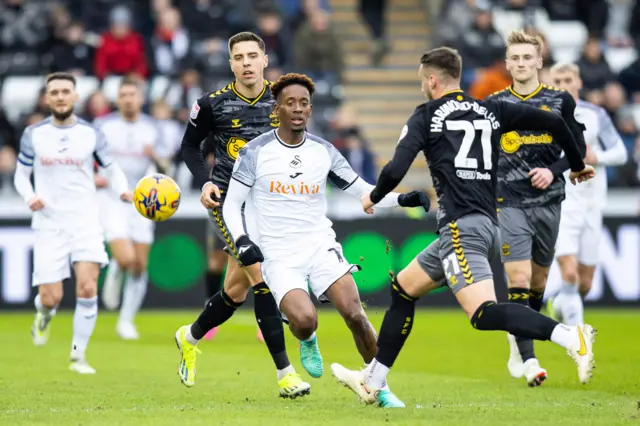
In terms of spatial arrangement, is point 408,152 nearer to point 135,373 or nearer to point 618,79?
point 135,373

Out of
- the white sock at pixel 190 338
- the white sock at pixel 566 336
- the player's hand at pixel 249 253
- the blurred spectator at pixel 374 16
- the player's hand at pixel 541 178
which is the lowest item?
the white sock at pixel 190 338

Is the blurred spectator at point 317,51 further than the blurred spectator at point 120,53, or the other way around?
the blurred spectator at point 317,51

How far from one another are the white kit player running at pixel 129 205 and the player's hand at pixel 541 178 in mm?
5913

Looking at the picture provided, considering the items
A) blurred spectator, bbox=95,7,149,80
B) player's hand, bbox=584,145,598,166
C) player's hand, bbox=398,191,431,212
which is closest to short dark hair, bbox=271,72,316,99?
player's hand, bbox=398,191,431,212

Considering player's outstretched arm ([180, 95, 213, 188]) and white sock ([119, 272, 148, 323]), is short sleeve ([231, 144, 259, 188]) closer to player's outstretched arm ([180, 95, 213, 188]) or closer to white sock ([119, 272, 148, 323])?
player's outstretched arm ([180, 95, 213, 188])

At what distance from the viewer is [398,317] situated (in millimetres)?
8281

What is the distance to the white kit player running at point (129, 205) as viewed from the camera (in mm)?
14320

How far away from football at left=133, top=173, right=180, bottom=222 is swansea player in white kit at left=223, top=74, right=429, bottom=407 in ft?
3.64

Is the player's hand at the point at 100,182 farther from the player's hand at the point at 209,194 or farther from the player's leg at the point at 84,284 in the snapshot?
the player's hand at the point at 209,194

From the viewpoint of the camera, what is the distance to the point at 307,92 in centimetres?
873

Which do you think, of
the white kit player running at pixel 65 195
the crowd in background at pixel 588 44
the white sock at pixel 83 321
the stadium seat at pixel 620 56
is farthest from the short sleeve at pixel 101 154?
the stadium seat at pixel 620 56

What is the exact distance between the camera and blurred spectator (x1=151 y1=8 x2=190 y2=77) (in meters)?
20.7

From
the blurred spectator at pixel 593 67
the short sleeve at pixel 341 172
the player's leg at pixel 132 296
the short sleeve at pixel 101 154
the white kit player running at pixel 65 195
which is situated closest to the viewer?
the short sleeve at pixel 341 172

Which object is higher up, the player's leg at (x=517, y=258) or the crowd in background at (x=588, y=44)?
the crowd in background at (x=588, y=44)
